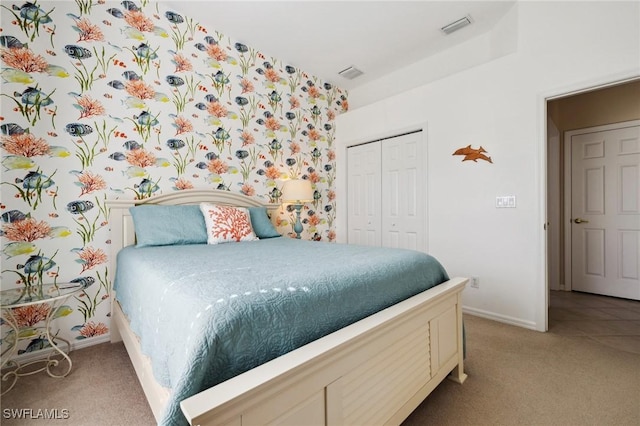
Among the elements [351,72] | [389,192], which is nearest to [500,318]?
[389,192]

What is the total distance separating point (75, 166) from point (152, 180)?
1.72ft

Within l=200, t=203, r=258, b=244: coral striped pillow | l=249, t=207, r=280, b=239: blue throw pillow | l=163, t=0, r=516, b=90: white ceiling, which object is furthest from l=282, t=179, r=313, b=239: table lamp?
l=163, t=0, r=516, b=90: white ceiling

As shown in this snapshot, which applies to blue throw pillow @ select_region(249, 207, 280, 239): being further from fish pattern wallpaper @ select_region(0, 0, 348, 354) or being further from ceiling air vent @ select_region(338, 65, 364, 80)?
ceiling air vent @ select_region(338, 65, 364, 80)

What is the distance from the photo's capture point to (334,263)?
141 cm

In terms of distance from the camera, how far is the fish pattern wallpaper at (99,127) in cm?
196

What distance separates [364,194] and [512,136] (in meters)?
1.76

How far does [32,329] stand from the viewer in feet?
6.48

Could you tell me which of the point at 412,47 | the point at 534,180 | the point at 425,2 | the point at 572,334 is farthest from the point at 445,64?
the point at 572,334

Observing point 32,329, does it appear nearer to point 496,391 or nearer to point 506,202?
point 496,391

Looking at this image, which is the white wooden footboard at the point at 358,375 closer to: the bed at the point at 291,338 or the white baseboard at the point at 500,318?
the bed at the point at 291,338

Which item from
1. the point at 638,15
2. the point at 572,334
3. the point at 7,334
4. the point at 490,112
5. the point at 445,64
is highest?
the point at 445,64

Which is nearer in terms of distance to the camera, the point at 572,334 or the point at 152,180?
the point at 572,334

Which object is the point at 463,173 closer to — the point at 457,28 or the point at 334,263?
the point at 457,28

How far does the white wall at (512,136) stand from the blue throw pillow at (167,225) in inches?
90.3
